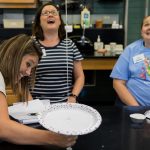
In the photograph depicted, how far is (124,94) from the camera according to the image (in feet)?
7.00

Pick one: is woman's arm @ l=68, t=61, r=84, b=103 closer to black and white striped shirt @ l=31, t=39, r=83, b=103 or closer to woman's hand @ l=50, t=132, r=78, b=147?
black and white striped shirt @ l=31, t=39, r=83, b=103

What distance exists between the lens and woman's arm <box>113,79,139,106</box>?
2100 mm

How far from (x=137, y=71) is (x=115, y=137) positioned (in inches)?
37.3

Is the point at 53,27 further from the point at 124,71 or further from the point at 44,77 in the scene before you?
the point at 124,71

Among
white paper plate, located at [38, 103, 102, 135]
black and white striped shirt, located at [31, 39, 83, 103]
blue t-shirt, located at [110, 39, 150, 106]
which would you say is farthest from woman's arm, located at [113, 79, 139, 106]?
white paper plate, located at [38, 103, 102, 135]

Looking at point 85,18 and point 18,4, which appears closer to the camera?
point 18,4

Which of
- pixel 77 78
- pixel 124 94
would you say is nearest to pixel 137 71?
pixel 124 94

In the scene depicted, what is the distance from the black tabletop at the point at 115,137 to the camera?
1.23 metres

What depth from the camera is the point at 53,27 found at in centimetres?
217

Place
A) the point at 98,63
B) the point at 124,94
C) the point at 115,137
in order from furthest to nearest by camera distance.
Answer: the point at 98,63 < the point at 124,94 < the point at 115,137

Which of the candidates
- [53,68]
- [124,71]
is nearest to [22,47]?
[53,68]

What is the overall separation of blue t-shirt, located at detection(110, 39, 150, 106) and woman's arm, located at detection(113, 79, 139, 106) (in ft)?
0.11

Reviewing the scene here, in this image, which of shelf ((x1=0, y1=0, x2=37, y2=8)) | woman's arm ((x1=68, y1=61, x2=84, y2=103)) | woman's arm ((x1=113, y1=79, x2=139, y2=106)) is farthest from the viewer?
shelf ((x1=0, y1=0, x2=37, y2=8))

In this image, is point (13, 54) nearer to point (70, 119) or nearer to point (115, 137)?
point (70, 119)
